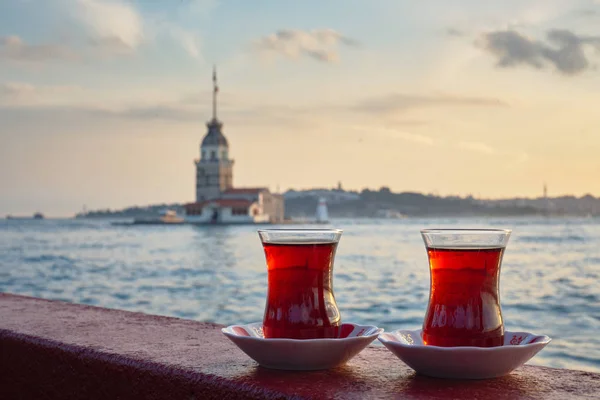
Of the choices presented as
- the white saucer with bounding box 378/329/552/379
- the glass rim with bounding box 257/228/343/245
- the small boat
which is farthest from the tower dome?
the white saucer with bounding box 378/329/552/379

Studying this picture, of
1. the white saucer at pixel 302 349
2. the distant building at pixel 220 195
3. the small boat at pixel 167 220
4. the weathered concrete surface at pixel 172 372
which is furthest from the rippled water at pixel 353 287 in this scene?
the small boat at pixel 167 220

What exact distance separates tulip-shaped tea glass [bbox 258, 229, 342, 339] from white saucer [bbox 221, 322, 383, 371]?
0.06 feet

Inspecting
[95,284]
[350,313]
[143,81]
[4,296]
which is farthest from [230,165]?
[4,296]

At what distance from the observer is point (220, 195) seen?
73125mm

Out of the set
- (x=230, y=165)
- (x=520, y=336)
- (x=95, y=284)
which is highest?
(x=230, y=165)

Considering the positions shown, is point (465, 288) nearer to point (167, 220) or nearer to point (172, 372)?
point (172, 372)

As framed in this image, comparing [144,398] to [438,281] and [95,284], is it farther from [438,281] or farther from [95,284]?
[95,284]

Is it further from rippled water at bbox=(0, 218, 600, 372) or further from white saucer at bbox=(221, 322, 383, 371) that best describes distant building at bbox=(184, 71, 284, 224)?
white saucer at bbox=(221, 322, 383, 371)

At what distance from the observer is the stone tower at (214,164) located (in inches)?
2854

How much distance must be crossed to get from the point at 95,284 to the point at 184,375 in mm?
17971

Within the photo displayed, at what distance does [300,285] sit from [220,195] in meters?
72.5

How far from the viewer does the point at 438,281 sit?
94 centimetres

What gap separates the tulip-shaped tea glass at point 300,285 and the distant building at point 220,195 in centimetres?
6620

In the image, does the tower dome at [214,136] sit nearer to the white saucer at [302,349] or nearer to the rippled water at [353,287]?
the rippled water at [353,287]
